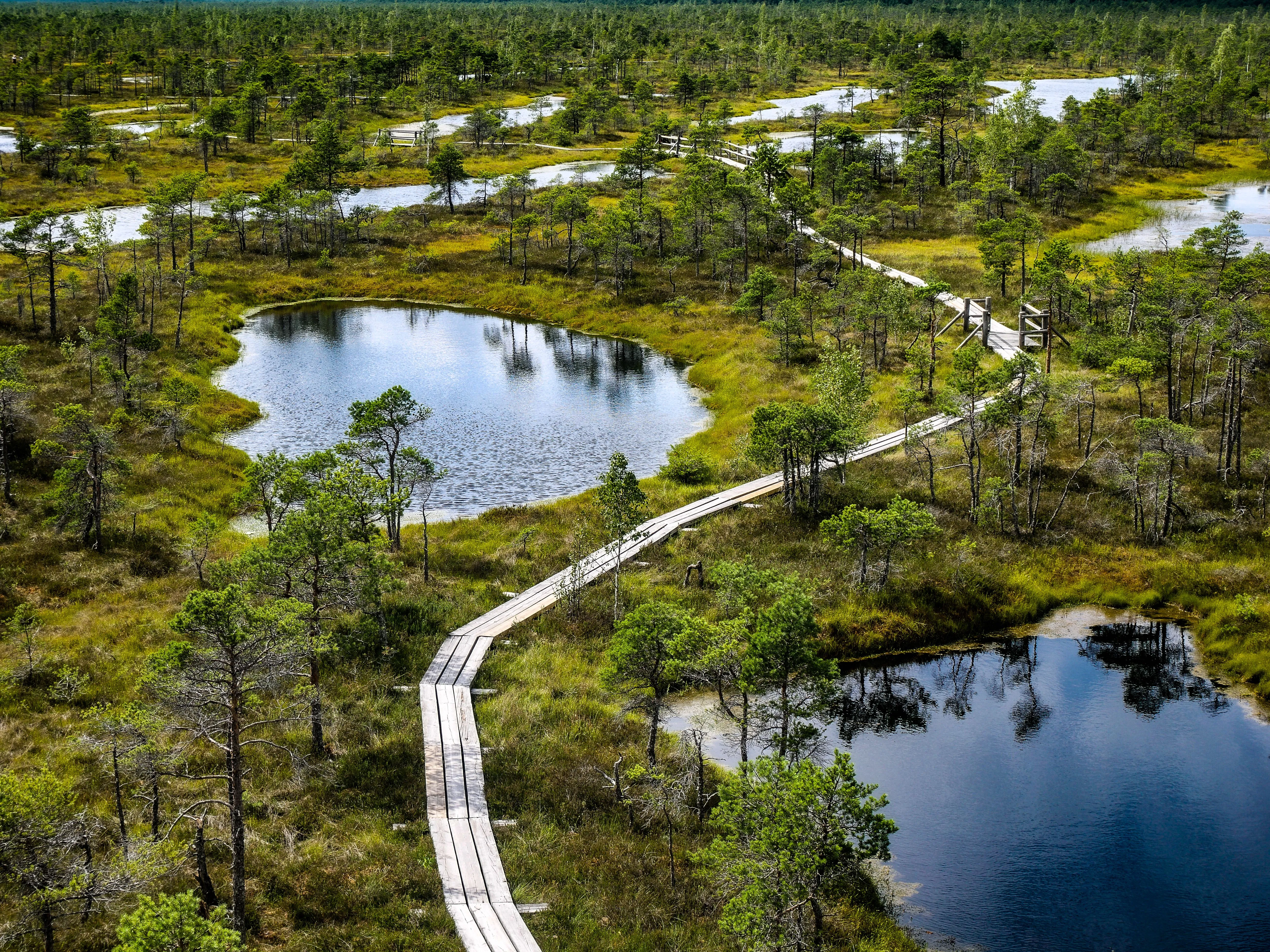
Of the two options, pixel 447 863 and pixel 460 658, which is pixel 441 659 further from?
pixel 447 863

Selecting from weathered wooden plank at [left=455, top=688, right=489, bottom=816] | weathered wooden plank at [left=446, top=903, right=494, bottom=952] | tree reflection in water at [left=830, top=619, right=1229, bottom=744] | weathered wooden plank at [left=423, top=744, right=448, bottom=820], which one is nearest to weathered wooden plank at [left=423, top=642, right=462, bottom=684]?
weathered wooden plank at [left=455, top=688, right=489, bottom=816]

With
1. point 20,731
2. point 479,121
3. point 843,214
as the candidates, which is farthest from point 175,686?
point 479,121

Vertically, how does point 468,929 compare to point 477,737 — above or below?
below

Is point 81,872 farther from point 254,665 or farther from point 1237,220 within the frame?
point 1237,220

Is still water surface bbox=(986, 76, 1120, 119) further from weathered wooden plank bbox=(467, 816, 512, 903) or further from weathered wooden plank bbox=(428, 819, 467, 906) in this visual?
weathered wooden plank bbox=(428, 819, 467, 906)

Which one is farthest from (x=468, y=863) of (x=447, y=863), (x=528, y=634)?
(x=528, y=634)
